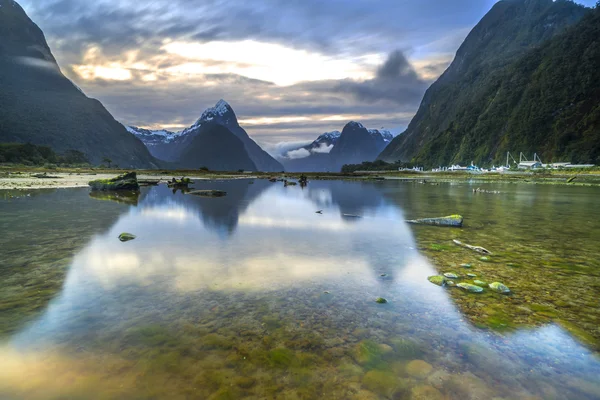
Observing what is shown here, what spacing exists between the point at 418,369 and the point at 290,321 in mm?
3274

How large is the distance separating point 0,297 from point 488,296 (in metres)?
14.7

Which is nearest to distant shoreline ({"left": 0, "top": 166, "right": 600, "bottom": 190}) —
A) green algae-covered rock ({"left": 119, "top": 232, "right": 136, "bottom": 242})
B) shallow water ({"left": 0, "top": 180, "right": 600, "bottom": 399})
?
green algae-covered rock ({"left": 119, "top": 232, "right": 136, "bottom": 242})

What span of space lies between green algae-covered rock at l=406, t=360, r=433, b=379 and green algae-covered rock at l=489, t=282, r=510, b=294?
17.8 ft

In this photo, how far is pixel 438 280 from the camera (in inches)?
440

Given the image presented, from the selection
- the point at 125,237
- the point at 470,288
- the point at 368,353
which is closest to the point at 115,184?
the point at 125,237

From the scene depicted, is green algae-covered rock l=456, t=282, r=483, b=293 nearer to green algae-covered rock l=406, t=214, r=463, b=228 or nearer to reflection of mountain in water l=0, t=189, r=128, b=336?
reflection of mountain in water l=0, t=189, r=128, b=336

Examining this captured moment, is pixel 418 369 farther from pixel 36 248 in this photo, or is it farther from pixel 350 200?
pixel 350 200

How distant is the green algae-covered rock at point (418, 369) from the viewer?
617 cm

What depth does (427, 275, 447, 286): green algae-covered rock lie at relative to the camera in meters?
11.0

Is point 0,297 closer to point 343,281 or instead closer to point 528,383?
point 343,281

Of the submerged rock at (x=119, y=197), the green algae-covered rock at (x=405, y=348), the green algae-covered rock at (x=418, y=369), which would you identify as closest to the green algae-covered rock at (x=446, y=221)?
the green algae-covered rock at (x=405, y=348)

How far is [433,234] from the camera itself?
1992 cm

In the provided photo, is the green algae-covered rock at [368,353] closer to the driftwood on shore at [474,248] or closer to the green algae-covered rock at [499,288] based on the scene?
the green algae-covered rock at [499,288]

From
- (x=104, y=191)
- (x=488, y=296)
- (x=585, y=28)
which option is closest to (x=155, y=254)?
(x=488, y=296)
